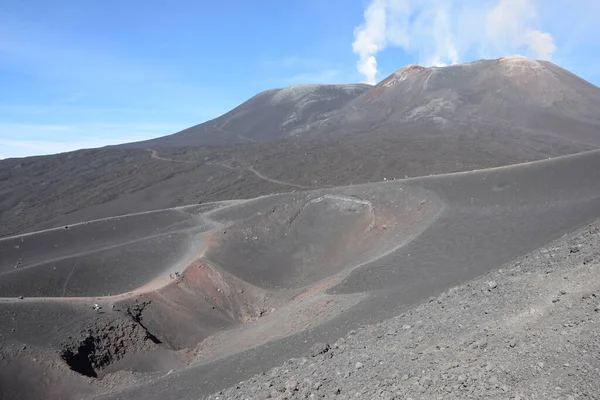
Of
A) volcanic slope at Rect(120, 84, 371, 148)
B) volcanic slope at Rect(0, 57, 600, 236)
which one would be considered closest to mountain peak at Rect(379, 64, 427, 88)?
volcanic slope at Rect(0, 57, 600, 236)

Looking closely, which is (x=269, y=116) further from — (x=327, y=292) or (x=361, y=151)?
(x=327, y=292)

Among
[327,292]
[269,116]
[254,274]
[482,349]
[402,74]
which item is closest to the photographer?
[482,349]

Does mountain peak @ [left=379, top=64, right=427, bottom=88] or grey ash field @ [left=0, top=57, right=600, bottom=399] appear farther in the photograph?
mountain peak @ [left=379, top=64, right=427, bottom=88]

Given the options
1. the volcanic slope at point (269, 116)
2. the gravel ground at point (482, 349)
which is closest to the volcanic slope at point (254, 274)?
the gravel ground at point (482, 349)

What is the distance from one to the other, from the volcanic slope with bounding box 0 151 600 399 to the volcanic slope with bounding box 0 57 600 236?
1981 centimetres

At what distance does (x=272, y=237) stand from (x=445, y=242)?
8525 millimetres

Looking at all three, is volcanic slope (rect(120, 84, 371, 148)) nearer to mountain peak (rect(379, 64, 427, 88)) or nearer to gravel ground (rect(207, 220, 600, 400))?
mountain peak (rect(379, 64, 427, 88))

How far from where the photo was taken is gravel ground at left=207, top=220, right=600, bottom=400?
16.8 ft

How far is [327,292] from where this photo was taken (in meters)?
14.0

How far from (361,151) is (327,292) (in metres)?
37.6

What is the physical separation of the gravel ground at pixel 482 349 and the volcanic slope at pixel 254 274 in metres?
2.08

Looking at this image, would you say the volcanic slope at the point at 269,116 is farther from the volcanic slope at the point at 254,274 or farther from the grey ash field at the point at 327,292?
the volcanic slope at the point at 254,274

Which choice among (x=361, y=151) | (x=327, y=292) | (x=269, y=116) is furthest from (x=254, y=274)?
(x=269, y=116)

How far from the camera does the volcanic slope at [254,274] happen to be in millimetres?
11422
